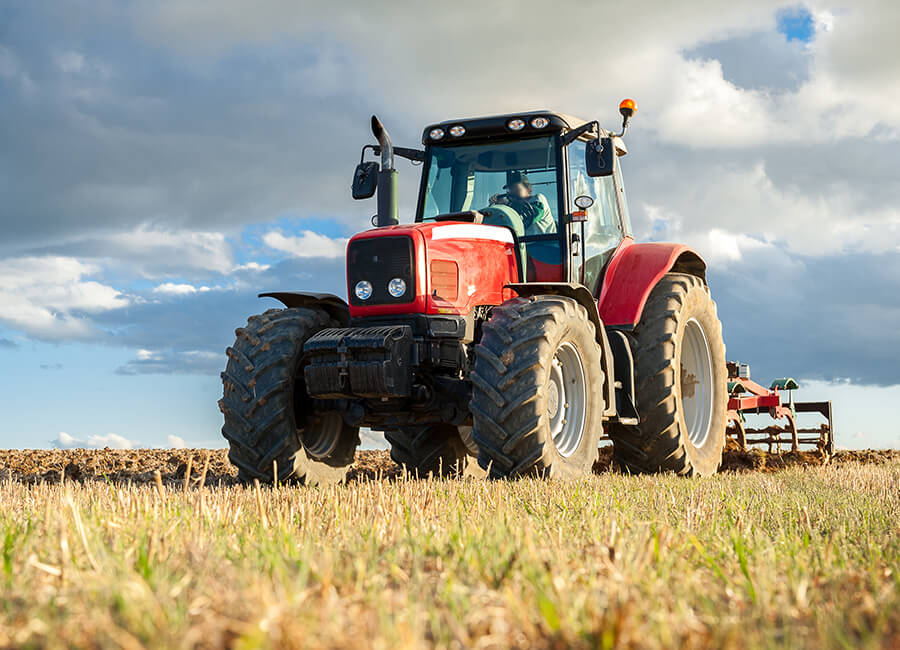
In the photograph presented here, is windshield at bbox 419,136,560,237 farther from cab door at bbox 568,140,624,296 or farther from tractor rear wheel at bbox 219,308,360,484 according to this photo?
tractor rear wheel at bbox 219,308,360,484

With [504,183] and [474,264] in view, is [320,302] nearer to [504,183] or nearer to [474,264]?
[474,264]

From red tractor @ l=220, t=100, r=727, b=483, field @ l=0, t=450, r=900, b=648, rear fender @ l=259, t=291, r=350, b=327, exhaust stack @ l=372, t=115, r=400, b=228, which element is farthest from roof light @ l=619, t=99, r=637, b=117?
field @ l=0, t=450, r=900, b=648

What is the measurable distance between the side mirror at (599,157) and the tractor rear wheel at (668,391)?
1597 mm

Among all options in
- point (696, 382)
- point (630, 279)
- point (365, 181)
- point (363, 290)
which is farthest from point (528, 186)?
point (696, 382)

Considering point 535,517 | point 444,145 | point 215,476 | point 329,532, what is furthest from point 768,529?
point 215,476

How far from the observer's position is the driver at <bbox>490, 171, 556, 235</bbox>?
26.5 feet

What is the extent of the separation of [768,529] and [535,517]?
3.67 ft

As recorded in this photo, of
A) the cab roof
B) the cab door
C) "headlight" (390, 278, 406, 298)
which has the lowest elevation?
"headlight" (390, 278, 406, 298)

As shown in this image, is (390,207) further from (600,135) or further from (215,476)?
(215,476)

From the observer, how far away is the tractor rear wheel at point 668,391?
8.12 metres

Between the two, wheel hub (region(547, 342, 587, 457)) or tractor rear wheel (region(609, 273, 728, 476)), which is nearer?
wheel hub (region(547, 342, 587, 457))

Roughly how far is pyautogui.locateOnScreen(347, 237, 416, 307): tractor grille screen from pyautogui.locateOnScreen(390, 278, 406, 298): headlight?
0.02 meters

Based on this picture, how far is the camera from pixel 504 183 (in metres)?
8.23

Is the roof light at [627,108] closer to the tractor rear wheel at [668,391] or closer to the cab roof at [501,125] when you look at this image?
the cab roof at [501,125]
